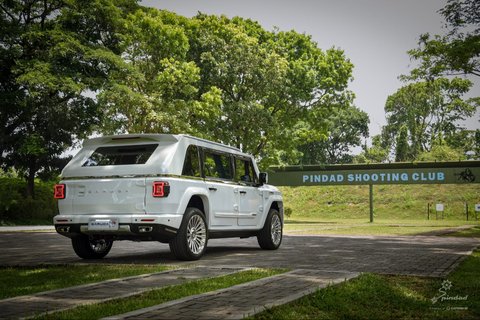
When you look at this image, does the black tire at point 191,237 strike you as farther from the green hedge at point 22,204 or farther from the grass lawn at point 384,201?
the grass lawn at point 384,201

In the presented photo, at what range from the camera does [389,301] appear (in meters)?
5.47

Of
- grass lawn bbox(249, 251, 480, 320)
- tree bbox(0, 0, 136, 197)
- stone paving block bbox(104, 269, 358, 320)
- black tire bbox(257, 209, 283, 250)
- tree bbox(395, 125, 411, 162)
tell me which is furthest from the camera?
tree bbox(395, 125, 411, 162)

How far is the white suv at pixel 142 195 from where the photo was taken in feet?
29.3

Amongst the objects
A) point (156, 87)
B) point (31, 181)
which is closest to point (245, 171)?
point (156, 87)

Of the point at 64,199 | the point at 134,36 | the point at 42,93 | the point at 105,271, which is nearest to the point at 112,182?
the point at 64,199

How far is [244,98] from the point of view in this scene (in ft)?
109

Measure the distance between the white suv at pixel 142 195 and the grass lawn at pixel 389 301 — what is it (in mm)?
3521

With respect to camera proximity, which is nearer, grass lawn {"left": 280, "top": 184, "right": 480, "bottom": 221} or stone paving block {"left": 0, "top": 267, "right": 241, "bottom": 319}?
stone paving block {"left": 0, "top": 267, "right": 241, "bottom": 319}

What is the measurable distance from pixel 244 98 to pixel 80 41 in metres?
10.9

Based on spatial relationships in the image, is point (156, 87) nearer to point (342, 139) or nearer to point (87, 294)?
point (87, 294)

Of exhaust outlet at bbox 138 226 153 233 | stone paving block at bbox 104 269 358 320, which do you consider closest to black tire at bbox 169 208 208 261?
exhaust outlet at bbox 138 226 153 233

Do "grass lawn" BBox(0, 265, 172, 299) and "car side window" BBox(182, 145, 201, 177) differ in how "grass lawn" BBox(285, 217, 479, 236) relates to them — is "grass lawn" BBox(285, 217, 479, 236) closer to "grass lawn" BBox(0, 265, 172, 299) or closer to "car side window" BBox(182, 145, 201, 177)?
"car side window" BBox(182, 145, 201, 177)

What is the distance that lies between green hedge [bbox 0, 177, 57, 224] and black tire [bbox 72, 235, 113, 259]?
641 inches

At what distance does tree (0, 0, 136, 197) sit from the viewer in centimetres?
2411
